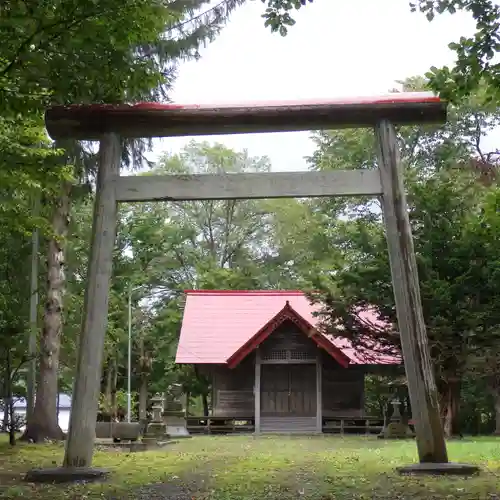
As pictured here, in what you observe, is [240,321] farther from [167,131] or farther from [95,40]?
[95,40]

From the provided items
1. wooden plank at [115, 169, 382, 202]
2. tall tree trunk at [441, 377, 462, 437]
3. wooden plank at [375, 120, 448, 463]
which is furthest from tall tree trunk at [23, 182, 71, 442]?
tall tree trunk at [441, 377, 462, 437]

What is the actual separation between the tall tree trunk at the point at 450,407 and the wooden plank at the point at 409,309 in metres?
10.6

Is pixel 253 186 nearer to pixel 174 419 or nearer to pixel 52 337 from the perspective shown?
pixel 52 337

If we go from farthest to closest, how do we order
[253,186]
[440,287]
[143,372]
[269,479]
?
[143,372] → [440,287] → [253,186] → [269,479]

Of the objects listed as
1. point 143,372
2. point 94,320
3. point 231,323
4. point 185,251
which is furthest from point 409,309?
point 185,251

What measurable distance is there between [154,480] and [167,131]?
4.54 m

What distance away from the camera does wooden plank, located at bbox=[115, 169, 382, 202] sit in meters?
9.10

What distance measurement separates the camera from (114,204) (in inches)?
364

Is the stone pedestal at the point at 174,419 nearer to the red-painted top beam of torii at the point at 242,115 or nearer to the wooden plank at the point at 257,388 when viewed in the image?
the wooden plank at the point at 257,388

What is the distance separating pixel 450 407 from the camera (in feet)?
63.6

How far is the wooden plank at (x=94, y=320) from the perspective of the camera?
28.1ft

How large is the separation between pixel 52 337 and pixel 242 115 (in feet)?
34.4

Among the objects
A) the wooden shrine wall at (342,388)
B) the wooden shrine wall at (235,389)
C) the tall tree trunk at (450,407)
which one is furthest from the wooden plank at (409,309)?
the wooden shrine wall at (235,389)

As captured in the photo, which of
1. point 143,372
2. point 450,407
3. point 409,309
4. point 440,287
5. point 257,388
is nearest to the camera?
point 409,309
